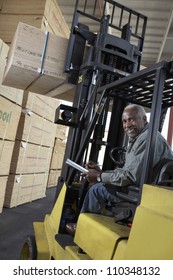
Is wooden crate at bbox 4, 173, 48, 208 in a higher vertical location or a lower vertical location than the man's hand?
lower

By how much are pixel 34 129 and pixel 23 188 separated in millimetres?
1233

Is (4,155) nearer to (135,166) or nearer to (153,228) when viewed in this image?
(135,166)

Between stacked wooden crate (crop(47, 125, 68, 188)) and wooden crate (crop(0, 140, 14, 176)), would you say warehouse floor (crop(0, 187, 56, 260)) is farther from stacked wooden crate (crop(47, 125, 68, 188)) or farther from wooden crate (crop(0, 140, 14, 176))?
stacked wooden crate (crop(47, 125, 68, 188))

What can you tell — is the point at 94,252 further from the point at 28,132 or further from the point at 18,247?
the point at 28,132

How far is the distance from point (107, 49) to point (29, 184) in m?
4.00

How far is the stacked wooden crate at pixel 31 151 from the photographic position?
4955 mm

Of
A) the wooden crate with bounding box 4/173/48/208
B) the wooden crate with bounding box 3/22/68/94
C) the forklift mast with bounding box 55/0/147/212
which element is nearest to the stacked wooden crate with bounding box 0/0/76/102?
the wooden crate with bounding box 3/22/68/94

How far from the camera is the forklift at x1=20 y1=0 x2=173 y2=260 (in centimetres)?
115

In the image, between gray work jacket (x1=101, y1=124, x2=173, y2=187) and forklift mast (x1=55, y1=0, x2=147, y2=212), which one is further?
forklift mast (x1=55, y1=0, x2=147, y2=212)

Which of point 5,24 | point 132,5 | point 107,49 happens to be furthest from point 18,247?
point 132,5

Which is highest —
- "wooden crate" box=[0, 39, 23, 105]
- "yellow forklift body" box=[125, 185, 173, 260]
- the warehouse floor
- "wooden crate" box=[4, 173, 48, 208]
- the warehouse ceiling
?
the warehouse ceiling

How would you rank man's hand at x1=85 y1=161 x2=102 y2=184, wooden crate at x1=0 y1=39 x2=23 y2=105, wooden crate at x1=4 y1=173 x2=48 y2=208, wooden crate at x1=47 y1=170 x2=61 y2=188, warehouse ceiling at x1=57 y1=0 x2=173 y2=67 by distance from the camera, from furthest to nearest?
wooden crate at x1=47 y1=170 x2=61 y2=188 → warehouse ceiling at x1=57 y1=0 x2=173 y2=67 → wooden crate at x1=4 y1=173 x2=48 y2=208 → wooden crate at x1=0 y1=39 x2=23 y2=105 → man's hand at x1=85 y1=161 x2=102 y2=184

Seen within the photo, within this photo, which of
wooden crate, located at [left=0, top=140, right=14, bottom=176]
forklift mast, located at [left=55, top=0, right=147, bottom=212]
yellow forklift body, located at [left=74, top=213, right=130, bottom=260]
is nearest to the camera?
yellow forklift body, located at [left=74, top=213, right=130, bottom=260]

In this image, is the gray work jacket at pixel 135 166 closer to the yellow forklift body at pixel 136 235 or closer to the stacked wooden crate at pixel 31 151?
the yellow forklift body at pixel 136 235
